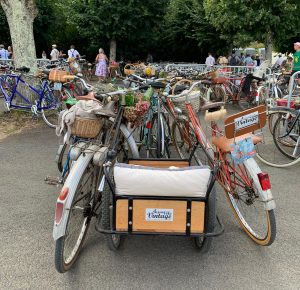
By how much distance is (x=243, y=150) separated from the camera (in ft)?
9.87

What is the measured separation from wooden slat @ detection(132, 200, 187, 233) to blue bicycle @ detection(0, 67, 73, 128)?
509cm

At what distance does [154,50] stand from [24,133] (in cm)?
2019

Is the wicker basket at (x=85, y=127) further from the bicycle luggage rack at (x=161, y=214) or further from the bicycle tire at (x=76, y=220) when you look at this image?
the bicycle luggage rack at (x=161, y=214)

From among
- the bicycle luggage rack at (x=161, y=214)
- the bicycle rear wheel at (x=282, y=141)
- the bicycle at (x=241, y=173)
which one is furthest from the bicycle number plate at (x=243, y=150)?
the bicycle rear wheel at (x=282, y=141)

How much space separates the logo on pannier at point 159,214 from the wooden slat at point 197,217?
6.0 inches

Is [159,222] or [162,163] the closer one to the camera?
[159,222]

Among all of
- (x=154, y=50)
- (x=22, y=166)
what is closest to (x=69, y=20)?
(x=154, y=50)

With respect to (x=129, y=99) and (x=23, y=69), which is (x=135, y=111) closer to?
(x=129, y=99)

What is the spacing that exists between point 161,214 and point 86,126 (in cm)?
106

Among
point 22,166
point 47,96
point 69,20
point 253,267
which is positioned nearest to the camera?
point 253,267

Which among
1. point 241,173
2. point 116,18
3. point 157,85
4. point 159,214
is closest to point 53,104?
point 157,85

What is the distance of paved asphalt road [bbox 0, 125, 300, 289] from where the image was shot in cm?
265

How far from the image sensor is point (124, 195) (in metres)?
2.60

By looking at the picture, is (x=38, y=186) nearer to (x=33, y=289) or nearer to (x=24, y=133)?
(x=33, y=289)
